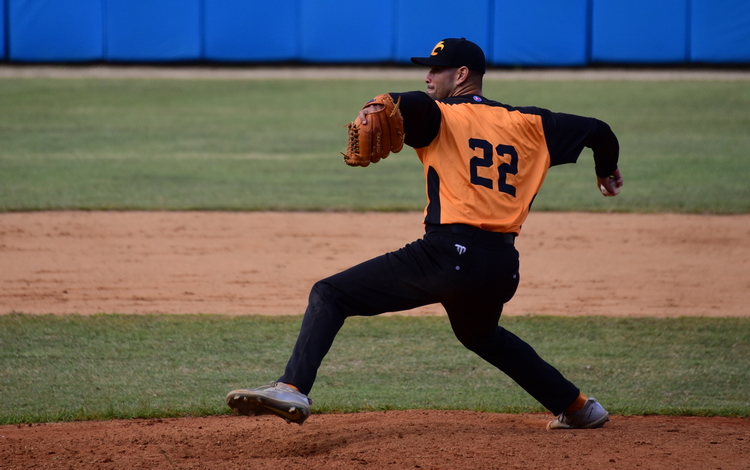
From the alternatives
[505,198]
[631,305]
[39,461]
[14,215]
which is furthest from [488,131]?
[14,215]

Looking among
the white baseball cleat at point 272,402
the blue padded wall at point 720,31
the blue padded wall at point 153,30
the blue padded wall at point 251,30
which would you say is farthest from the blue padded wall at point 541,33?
the white baseball cleat at point 272,402

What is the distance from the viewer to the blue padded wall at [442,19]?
21703mm

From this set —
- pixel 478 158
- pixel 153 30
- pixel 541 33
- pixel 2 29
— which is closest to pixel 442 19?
pixel 541 33

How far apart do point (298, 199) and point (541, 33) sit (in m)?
13.9

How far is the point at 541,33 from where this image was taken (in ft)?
72.4

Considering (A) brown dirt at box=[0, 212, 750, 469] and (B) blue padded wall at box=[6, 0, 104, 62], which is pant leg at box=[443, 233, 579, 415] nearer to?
(A) brown dirt at box=[0, 212, 750, 469]

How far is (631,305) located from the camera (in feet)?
21.2

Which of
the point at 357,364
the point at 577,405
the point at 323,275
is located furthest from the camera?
the point at 323,275

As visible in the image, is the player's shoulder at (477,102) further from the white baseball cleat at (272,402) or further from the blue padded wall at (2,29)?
the blue padded wall at (2,29)

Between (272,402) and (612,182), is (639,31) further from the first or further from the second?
(272,402)

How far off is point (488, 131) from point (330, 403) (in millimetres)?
1811

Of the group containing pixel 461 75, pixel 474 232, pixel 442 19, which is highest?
pixel 442 19

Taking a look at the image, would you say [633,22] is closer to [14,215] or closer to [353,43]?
[353,43]

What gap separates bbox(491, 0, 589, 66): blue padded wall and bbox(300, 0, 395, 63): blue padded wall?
290cm
